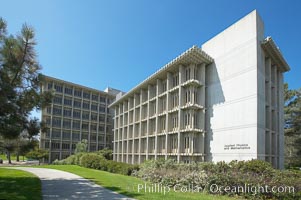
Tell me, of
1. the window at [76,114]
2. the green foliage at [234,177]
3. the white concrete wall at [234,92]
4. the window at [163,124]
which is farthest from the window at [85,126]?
the green foliage at [234,177]

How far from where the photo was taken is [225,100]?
24.3 m

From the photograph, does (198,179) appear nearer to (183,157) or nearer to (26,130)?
(26,130)

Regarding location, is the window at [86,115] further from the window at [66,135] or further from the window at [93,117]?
the window at [66,135]

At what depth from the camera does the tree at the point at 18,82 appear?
1192 cm

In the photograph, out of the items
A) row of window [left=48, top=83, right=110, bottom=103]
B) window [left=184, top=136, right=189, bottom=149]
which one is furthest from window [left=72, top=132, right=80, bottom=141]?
window [left=184, top=136, right=189, bottom=149]

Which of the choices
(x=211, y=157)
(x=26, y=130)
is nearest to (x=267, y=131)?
(x=211, y=157)

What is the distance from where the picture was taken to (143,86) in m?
37.3

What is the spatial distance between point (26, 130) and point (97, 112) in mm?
59164

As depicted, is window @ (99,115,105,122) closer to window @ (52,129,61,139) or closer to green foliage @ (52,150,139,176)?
window @ (52,129,61,139)

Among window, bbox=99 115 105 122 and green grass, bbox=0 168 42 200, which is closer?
green grass, bbox=0 168 42 200

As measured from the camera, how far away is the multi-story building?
206 ft

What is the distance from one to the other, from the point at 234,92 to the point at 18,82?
17563 millimetres

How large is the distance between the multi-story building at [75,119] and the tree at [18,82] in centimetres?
4809

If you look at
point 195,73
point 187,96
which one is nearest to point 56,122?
point 187,96
